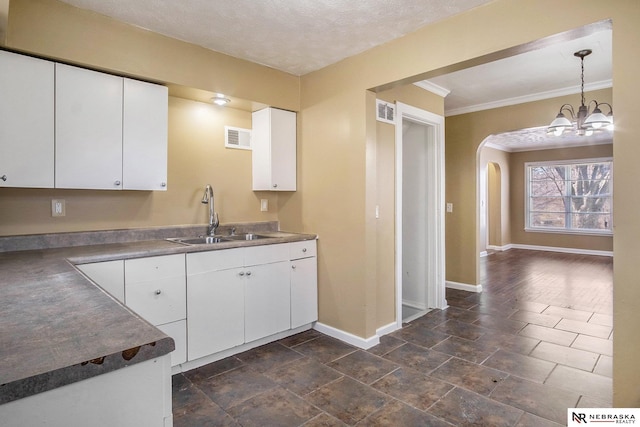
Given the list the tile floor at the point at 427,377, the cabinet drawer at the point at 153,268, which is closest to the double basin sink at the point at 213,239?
the cabinet drawer at the point at 153,268

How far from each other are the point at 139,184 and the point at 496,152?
323 inches

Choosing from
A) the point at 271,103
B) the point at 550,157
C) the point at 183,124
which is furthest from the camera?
the point at 550,157

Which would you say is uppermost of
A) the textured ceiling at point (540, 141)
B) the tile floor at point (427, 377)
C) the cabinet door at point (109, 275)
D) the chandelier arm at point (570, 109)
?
the textured ceiling at point (540, 141)

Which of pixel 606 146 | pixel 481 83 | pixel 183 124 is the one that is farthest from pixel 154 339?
pixel 606 146

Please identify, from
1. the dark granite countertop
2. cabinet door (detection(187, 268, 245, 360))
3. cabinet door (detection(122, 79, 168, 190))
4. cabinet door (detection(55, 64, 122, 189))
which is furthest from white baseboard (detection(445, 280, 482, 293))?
the dark granite countertop

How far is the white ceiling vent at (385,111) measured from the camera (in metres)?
3.20

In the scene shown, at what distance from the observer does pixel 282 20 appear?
95.8 inches

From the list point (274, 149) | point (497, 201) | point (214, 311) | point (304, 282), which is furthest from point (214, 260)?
point (497, 201)

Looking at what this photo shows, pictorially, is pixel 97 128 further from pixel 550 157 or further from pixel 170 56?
pixel 550 157

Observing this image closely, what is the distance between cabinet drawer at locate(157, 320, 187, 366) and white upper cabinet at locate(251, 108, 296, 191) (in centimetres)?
146

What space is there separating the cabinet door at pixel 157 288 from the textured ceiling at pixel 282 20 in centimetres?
164

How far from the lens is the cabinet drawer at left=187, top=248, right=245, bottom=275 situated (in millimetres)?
2535

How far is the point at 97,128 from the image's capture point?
2369mm

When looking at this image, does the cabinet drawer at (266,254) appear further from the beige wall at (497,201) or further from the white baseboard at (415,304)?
the beige wall at (497,201)
